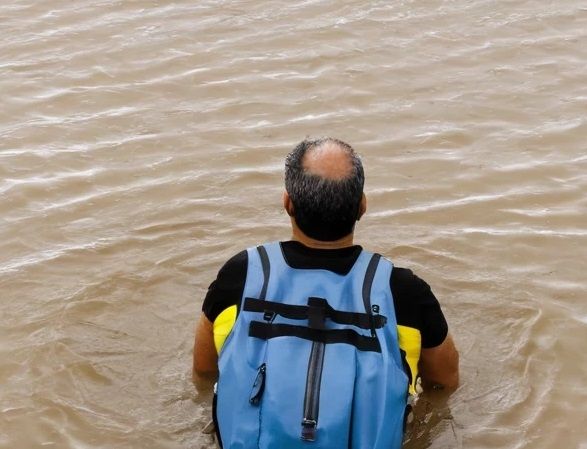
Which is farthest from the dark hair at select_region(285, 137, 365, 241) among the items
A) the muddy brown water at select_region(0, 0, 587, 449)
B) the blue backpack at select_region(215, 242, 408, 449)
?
the muddy brown water at select_region(0, 0, 587, 449)

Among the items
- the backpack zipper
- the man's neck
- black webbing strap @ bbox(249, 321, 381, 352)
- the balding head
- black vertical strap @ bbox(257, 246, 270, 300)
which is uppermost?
the balding head

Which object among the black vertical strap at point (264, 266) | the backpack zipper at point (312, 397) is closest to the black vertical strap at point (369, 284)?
the backpack zipper at point (312, 397)

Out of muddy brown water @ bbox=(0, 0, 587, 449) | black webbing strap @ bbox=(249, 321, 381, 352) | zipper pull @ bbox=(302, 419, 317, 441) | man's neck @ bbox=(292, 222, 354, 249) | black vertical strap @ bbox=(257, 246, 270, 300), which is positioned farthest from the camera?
muddy brown water @ bbox=(0, 0, 587, 449)

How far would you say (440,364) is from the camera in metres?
4.29

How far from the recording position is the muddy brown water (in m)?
4.87

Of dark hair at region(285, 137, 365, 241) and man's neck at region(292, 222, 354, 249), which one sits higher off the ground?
dark hair at region(285, 137, 365, 241)

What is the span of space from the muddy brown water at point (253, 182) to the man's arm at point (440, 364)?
0.25 m

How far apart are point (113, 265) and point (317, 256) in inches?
86.0

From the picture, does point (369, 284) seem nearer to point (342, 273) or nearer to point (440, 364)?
point (342, 273)

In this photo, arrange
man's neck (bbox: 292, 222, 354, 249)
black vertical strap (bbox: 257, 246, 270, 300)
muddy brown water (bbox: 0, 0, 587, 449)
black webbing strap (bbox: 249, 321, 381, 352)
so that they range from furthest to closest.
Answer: muddy brown water (bbox: 0, 0, 587, 449)
man's neck (bbox: 292, 222, 354, 249)
black vertical strap (bbox: 257, 246, 270, 300)
black webbing strap (bbox: 249, 321, 381, 352)

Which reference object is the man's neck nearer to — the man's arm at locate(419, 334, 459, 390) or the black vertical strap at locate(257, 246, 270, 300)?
the black vertical strap at locate(257, 246, 270, 300)

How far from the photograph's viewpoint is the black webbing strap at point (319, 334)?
371 centimetres

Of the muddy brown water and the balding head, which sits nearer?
the balding head

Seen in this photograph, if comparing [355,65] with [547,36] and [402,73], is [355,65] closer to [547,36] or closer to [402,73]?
[402,73]
